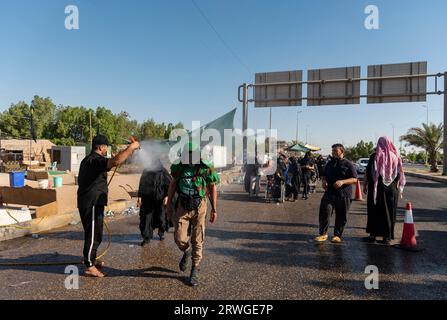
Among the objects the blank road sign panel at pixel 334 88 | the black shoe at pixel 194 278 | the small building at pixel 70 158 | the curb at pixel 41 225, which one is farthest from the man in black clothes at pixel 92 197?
the small building at pixel 70 158

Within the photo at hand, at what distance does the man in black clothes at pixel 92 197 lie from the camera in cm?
439

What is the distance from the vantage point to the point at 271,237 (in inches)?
267

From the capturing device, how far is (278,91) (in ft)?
71.7

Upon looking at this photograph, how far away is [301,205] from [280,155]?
6.48ft

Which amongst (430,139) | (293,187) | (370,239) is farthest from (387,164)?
(430,139)

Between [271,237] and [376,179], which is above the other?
[376,179]

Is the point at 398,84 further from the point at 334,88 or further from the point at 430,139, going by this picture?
the point at 430,139

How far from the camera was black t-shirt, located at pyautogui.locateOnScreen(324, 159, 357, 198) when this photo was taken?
618cm

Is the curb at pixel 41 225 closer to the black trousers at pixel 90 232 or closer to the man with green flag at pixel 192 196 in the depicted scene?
the black trousers at pixel 90 232

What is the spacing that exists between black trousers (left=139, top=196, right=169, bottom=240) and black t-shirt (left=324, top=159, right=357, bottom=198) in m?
3.10

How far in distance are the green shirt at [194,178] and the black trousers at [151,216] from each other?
1.98 m

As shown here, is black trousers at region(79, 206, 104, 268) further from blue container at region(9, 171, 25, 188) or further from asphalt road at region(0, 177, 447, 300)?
blue container at region(9, 171, 25, 188)
